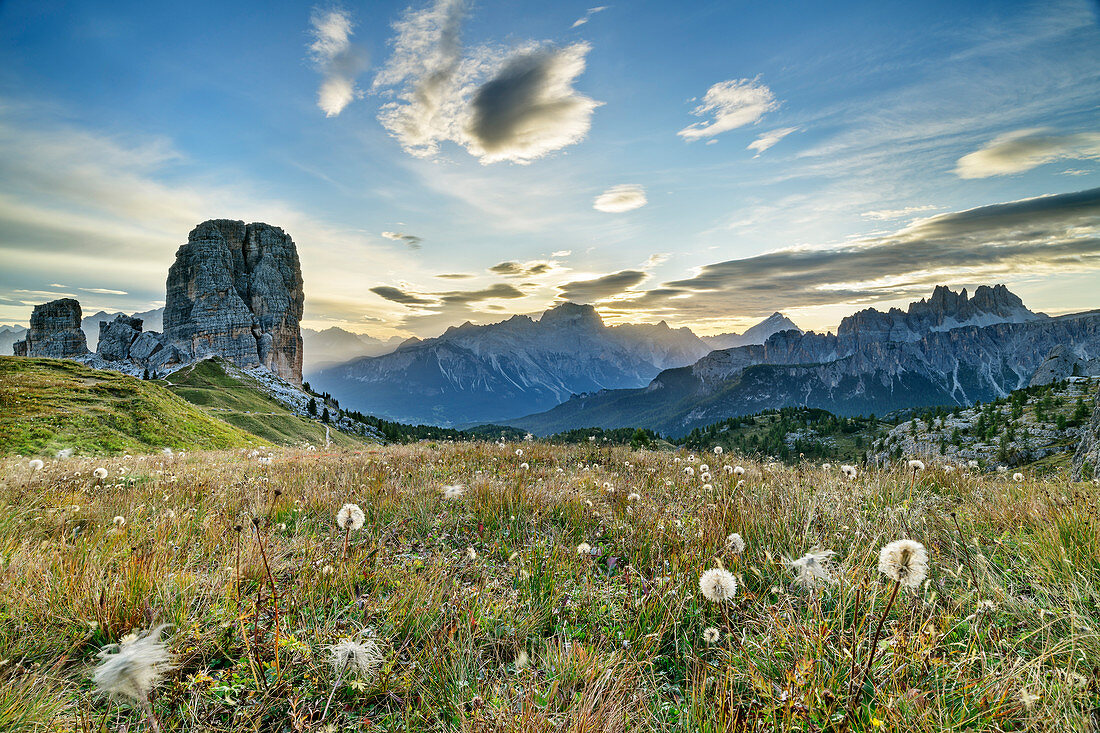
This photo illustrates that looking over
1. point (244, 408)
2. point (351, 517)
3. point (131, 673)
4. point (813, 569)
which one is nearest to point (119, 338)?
point (244, 408)

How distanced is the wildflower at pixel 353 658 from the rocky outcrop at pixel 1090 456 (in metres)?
14.1

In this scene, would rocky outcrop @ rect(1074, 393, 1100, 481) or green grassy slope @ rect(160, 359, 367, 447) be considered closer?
rocky outcrop @ rect(1074, 393, 1100, 481)

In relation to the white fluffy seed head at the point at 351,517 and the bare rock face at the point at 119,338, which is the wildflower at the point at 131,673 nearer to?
the white fluffy seed head at the point at 351,517

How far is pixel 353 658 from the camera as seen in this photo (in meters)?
2.70

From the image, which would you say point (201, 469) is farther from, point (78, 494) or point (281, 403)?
point (281, 403)

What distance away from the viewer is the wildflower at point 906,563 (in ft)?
6.56

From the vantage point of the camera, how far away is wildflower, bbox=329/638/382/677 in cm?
261

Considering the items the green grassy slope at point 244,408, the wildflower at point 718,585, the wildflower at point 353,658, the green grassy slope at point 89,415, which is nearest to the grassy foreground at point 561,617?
the wildflower at point 353,658

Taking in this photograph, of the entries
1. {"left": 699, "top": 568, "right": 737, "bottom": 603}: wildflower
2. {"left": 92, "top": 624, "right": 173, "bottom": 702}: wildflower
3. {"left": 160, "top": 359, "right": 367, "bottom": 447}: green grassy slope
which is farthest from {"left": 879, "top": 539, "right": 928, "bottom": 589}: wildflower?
{"left": 160, "top": 359, "right": 367, "bottom": 447}: green grassy slope

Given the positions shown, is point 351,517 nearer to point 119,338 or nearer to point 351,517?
point 351,517

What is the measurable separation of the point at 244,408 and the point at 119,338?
164 metres

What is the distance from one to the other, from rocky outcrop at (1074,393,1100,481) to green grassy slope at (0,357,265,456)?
39.7m

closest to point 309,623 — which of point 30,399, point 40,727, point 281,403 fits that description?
point 40,727

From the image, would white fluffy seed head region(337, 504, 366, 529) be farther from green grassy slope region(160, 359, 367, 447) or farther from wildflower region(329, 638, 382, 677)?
green grassy slope region(160, 359, 367, 447)
